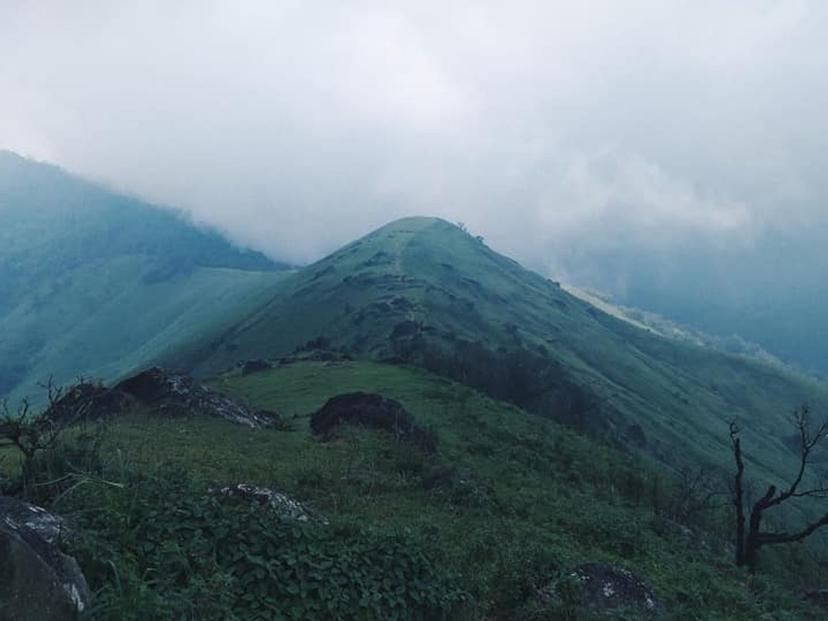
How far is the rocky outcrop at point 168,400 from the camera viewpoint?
147 ft

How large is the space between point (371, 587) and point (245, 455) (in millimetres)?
18973

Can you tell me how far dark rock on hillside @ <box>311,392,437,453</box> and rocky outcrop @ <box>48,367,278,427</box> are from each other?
4.20m

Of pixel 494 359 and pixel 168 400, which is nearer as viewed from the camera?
pixel 168 400

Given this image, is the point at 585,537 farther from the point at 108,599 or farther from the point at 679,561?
the point at 108,599

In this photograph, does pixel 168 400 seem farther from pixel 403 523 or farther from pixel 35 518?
pixel 35 518

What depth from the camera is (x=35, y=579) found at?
31.9ft

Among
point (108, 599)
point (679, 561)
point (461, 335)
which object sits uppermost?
point (461, 335)

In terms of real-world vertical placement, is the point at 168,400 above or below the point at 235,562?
below

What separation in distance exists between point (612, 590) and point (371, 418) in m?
29.9

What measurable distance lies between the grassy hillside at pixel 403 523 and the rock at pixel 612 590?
408 millimetres

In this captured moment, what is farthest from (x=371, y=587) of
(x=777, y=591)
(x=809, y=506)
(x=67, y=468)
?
(x=809, y=506)

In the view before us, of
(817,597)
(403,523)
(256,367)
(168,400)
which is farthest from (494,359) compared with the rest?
(403,523)

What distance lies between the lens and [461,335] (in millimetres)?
151375

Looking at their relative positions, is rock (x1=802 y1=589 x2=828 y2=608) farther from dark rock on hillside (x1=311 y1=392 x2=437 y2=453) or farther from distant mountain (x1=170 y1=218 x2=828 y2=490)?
distant mountain (x1=170 y1=218 x2=828 y2=490)
